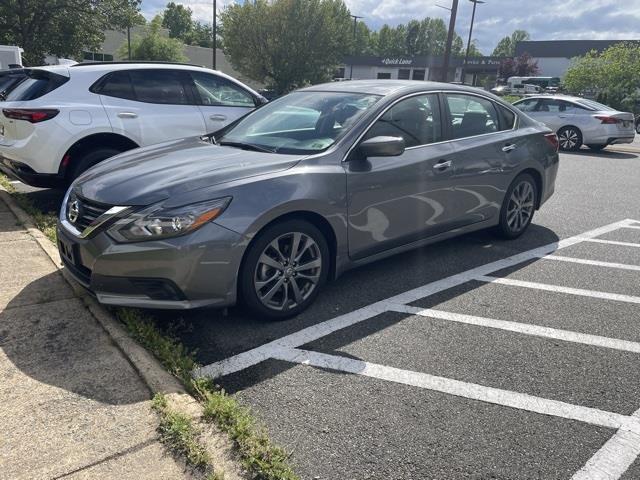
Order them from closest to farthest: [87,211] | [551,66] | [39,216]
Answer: [87,211] < [39,216] < [551,66]

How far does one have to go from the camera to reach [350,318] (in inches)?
147

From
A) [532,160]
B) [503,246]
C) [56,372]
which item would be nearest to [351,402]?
[56,372]

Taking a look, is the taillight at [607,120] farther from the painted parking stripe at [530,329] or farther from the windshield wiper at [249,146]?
the windshield wiper at [249,146]

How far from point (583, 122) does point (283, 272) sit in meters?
13.4

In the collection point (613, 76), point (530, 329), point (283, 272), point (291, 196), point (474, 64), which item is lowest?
point (530, 329)

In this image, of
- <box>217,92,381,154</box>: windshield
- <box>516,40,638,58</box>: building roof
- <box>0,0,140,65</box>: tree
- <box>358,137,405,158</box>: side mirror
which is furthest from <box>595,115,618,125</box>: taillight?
<box>516,40,638,58</box>: building roof

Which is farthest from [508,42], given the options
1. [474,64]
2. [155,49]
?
[155,49]

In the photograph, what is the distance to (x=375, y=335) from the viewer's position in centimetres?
352

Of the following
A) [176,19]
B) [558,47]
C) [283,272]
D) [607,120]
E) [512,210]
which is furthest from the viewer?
[176,19]

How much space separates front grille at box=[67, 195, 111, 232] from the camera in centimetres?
331

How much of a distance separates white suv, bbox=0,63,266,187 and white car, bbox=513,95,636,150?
11.0 m

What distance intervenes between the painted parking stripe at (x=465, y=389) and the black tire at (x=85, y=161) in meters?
3.71

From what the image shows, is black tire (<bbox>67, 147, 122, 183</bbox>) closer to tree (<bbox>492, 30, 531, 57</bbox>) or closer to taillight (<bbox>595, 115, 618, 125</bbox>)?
taillight (<bbox>595, 115, 618, 125</bbox>)

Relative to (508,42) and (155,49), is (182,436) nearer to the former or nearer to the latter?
(155,49)
